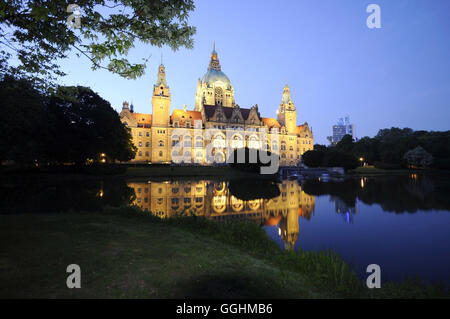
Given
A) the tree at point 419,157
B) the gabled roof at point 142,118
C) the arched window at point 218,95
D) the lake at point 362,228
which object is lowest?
the lake at point 362,228

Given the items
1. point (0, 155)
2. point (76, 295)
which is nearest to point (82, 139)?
point (0, 155)

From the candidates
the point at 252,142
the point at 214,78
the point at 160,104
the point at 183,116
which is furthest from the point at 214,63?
the point at 252,142

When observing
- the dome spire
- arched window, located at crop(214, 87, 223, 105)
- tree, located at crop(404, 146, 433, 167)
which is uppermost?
the dome spire

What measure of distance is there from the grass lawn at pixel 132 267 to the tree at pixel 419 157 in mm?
90152

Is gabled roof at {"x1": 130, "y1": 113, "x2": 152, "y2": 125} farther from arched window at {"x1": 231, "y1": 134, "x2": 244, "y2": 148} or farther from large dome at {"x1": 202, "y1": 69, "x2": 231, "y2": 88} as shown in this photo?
large dome at {"x1": 202, "y1": 69, "x2": 231, "y2": 88}

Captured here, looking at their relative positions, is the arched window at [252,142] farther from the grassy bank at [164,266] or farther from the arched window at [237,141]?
the grassy bank at [164,266]

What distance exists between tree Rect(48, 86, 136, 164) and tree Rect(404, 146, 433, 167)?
84.7 m

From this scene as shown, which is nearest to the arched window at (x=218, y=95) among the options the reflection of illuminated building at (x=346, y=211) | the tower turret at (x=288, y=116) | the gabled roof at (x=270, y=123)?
the gabled roof at (x=270, y=123)

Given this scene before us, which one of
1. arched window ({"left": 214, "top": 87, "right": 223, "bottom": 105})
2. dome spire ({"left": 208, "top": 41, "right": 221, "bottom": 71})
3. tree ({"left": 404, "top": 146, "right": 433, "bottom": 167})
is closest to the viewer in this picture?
tree ({"left": 404, "top": 146, "right": 433, "bottom": 167})

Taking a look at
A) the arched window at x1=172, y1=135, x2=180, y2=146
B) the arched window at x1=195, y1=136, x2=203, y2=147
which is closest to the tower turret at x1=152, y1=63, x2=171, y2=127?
the arched window at x1=172, y1=135, x2=180, y2=146

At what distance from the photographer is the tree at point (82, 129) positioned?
3716 cm

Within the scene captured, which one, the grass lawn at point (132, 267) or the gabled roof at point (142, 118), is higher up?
the gabled roof at point (142, 118)

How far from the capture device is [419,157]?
7431 centimetres

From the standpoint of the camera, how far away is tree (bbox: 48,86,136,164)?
37.2 m
